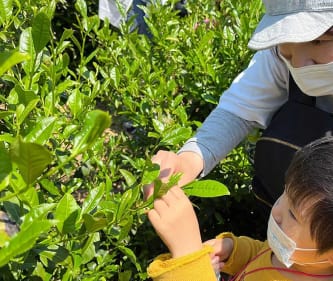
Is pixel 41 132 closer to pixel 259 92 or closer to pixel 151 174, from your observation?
pixel 151 174

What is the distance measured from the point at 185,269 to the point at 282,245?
0.23 meters

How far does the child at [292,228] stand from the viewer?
122 cm

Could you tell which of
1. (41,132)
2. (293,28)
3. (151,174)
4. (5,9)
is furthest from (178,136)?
(41,132)

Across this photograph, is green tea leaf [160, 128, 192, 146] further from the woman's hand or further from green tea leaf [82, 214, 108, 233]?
green tea leaf [82, 214, 108, 233]

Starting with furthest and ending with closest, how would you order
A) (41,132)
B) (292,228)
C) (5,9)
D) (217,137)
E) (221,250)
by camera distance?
(217,137) → (221,250) → (292,228) → (5,9) → (41,132)

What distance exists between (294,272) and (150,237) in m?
0.73

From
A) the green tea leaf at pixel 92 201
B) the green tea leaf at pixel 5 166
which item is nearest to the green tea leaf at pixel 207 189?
the green tea leaf at pixel 92 201

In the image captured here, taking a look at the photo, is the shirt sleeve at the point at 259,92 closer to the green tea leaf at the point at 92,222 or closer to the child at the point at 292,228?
the child at the point at 292,228

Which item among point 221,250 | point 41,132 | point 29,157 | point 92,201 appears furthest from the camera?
point 221,250

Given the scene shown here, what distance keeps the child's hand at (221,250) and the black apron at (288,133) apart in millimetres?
233

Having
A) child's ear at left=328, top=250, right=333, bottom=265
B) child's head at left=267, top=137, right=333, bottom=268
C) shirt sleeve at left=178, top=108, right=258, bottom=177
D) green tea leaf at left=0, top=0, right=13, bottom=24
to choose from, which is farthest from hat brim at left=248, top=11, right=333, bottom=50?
green tea leaf at left=0, top=0, right=13, bottom=24

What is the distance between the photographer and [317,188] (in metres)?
1.23

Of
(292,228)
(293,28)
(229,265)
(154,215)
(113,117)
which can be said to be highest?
(293,28)

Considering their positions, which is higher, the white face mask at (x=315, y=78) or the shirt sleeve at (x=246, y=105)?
the white face mask at (x=315, y=78)
